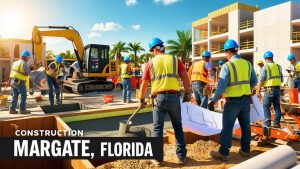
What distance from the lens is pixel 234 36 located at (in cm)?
3072

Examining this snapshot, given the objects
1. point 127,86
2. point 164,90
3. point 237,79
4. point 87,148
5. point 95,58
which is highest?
point 95,58

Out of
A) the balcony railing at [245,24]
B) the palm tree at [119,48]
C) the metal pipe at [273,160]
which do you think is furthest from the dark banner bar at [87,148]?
the palm tree at [119,48]

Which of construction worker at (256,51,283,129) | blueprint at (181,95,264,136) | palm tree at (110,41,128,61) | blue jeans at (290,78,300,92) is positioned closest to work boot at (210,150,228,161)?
blueprint at (181,95,264,136)

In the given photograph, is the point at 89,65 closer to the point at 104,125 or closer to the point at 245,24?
the point at 104,125

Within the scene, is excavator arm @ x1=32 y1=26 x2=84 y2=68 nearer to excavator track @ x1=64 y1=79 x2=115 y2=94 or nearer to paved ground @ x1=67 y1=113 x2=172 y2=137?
excavator track @ x1=64 y1=79 x2=115 y2=94

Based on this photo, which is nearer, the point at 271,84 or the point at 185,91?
the point at 185,91

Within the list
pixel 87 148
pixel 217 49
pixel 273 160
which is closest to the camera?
pixel 273 160

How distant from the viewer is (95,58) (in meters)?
17.4

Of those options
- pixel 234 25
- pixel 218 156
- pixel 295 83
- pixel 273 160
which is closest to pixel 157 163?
pixel 218 156

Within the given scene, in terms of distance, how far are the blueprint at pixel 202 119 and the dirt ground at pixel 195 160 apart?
272mm

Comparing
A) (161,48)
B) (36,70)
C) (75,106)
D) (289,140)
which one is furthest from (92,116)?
(36,70)

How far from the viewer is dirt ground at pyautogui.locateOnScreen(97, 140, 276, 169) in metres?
3.72

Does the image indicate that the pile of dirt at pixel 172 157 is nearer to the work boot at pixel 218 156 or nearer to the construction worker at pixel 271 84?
the work boot at pixel 218 156

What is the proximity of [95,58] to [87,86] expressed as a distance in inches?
76.1
